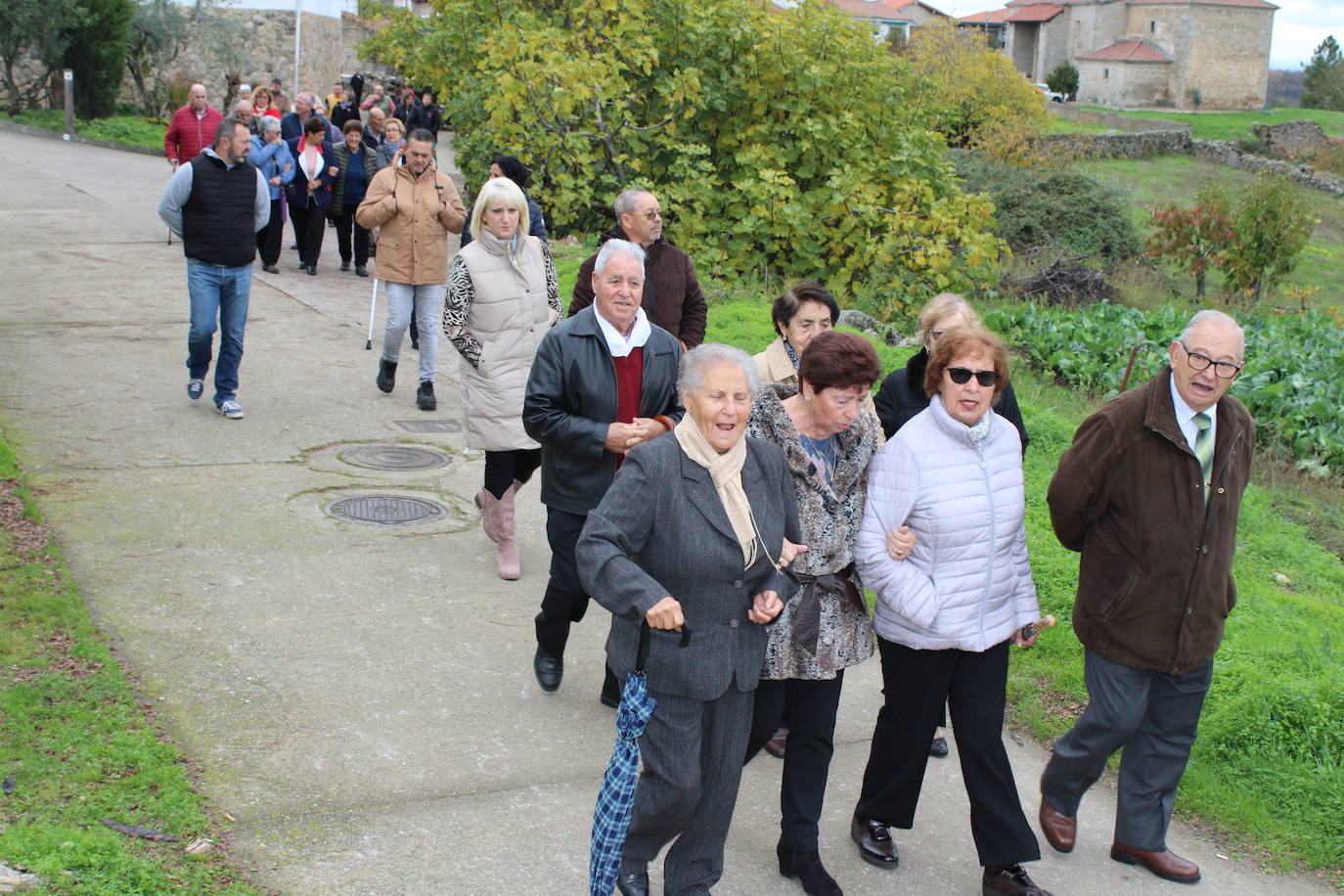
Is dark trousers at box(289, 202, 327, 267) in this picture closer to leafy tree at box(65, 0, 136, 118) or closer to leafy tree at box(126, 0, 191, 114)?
leafy tree at box(65, 0, 136, 118)

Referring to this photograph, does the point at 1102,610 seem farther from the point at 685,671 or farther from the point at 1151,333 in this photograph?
the point at 1151,333

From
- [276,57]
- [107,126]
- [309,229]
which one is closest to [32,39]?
[107,126]

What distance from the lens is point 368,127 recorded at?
51.1 feet

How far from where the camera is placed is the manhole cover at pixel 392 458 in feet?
27.0

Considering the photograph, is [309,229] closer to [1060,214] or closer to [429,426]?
[429,426]

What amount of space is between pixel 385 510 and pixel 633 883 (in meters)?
3.91

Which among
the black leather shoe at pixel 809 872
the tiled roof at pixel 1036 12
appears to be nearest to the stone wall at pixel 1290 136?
the tiled roof at pixel 1036 12

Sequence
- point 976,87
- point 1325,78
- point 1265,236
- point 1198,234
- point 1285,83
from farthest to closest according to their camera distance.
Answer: point 1285,83 < point 1325,78 < point 976,87 < point 1198,234 < point 1265,236

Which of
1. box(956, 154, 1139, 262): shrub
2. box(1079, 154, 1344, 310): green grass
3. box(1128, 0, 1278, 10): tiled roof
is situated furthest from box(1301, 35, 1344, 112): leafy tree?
box(956, 154, 1139, 262): shrub

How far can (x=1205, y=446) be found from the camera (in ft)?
14.0

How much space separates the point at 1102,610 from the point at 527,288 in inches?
138

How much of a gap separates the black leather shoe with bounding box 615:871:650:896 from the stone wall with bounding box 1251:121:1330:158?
73609mm

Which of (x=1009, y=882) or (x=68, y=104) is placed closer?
(x=1009, y=882)

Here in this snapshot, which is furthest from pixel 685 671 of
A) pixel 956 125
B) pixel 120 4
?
pixel 956 125
